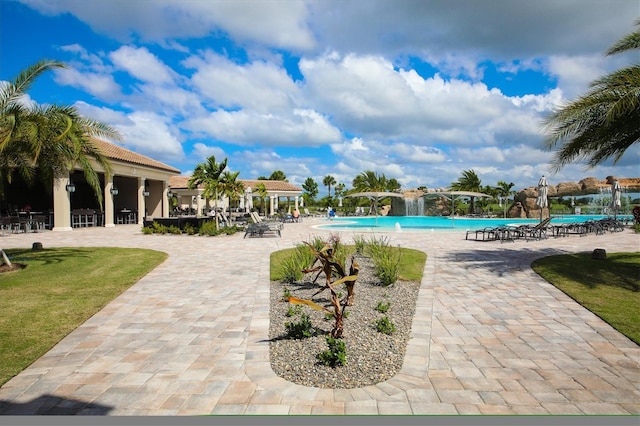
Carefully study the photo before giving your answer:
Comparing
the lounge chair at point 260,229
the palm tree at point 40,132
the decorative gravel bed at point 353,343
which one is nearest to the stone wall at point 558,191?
the lounge chair at point 260,229

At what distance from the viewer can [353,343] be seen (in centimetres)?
428

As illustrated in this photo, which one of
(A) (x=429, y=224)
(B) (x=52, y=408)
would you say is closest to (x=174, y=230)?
(B) (x=52, y=408)

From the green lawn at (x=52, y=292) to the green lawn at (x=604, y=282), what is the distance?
7.04 metres

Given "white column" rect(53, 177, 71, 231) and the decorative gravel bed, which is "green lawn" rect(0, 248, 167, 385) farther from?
"white column" rect(53, 177, 71, 231)

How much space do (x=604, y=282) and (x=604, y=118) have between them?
10.7 feet

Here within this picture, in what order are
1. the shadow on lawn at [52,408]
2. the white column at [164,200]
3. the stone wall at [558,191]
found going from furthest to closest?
1. the stone wall at [558,191]
2. the white column at [164,200]
3. the shadow on lawn at [52,408]

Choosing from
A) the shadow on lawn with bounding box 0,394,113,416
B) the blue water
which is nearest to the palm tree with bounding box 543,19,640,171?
the shadow on lawn with bounding box 0,394,113,416

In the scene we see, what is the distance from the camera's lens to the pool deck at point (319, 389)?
10.1 feet

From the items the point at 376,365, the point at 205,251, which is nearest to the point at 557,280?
the point at 376,365

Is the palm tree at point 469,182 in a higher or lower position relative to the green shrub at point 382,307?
higher

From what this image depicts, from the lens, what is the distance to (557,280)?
24.9 feet

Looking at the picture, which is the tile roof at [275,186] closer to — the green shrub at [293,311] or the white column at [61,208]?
the white column at [61,208]

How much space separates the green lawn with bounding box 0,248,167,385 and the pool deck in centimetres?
25

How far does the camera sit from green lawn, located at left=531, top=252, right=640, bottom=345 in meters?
5.37
